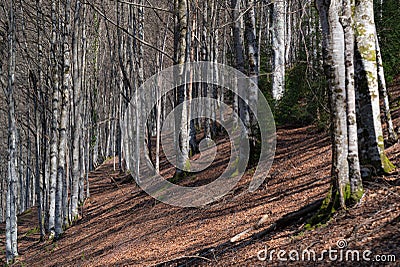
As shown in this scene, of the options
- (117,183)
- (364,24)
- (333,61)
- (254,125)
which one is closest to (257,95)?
(254,125)

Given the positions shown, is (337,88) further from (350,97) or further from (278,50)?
(278,50)

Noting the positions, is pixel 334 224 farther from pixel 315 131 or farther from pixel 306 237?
pixel 315 131

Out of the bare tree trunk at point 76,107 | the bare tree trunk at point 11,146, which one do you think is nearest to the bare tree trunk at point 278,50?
the bare tree trunk at point 76,107

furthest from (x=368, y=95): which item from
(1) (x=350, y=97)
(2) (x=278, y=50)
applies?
(2) (x=278, y=50)

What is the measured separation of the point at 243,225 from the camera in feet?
29.2

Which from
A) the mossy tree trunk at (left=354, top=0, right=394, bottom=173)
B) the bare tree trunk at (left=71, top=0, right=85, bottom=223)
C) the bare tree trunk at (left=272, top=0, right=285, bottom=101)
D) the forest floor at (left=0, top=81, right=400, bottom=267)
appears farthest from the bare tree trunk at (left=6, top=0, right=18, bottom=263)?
the mossy tree trunk at (left=354, top=0, right=394, bottom=173)

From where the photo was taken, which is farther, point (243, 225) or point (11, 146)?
point (11, 146)

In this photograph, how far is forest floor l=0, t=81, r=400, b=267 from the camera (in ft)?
20.3

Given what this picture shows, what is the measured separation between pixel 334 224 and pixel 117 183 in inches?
738

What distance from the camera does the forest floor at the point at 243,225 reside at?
618 centimetres

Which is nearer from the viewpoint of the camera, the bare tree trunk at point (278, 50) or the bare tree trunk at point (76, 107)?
the bare tree trunk at point (76, 107)

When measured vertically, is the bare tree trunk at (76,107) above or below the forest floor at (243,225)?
above

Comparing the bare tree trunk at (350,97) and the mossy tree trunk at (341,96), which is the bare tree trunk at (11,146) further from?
the bare tree trunk at (350,97)

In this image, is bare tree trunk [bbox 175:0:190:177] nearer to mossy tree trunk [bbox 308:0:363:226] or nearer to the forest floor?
the forest floor
